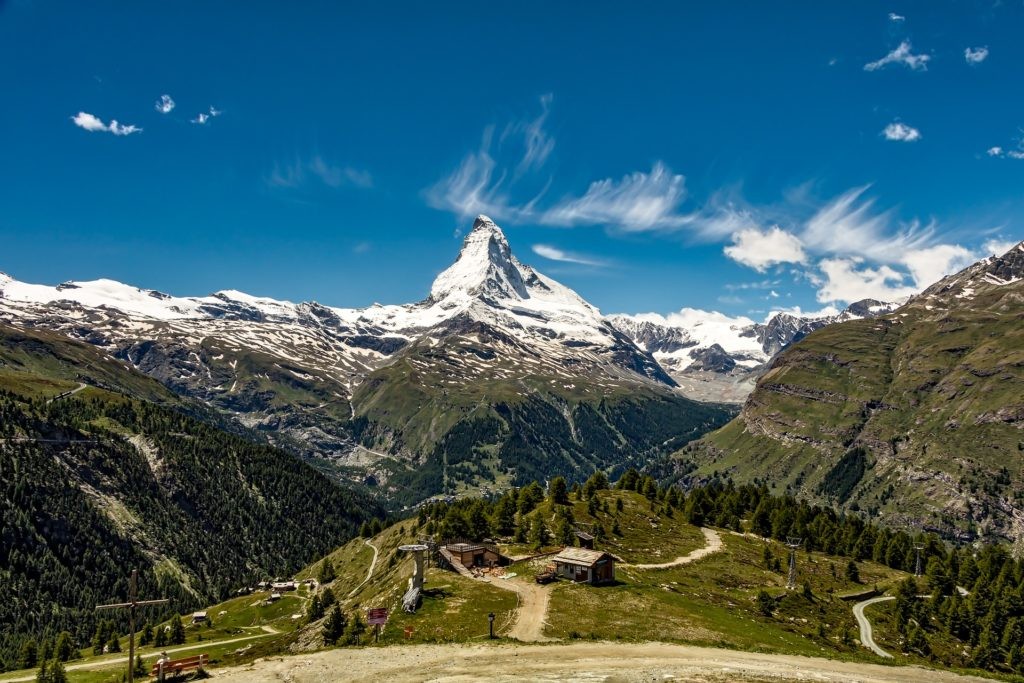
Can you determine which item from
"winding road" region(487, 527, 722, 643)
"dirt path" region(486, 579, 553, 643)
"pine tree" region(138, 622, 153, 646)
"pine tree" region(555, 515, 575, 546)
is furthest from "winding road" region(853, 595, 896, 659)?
"pine tree" region(138, 622, 153, 646)

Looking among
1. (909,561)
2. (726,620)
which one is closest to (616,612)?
(726,620)

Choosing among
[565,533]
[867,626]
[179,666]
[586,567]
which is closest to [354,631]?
[179,666]

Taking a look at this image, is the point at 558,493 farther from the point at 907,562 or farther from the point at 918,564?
the point at 907,562

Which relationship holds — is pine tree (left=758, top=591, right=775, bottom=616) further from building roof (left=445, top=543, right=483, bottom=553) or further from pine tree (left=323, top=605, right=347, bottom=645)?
pine tree (left=323, top=605, right=347, bottom=645)

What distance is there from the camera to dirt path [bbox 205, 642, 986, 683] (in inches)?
2341

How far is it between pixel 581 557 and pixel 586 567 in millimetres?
3208

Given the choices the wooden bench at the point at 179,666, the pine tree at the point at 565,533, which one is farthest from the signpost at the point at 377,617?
the pine tree at the point at 565,533

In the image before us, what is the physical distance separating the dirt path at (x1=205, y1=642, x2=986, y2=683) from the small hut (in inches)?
1191

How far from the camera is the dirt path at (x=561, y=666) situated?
5947 centimetres

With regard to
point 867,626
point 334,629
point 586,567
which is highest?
point 586,567

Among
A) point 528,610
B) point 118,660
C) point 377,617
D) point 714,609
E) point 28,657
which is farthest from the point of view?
point 28,657

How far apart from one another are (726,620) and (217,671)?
6672 cm

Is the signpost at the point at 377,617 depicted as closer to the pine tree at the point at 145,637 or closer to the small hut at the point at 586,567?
the small hut at the point at 586,567

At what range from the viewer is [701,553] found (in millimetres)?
142125
